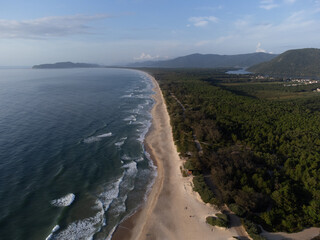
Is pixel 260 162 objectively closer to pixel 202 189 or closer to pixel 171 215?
pixel 202 189

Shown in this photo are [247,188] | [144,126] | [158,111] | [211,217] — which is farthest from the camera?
[158,111]

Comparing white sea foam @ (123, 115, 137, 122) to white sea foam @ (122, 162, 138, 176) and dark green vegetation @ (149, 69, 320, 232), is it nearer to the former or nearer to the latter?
dark green vegetation @ (149, 69, 320, 232)

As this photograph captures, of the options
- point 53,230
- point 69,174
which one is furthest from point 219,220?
point 69,174

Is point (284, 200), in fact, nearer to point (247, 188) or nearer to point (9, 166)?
point (247, 188)

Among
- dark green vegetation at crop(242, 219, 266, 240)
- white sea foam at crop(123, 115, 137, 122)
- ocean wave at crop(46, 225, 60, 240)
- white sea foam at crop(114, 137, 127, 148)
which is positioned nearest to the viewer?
dark green vegetation at crop(242, 219, 266, 240)

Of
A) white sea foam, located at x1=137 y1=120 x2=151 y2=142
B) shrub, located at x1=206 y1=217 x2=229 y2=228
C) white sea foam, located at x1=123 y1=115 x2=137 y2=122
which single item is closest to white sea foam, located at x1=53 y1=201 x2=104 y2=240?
shrub, located at x1=206 y1=217 x2=229 y2=228

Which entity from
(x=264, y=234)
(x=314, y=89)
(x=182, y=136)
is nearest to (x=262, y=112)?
(x=182, y=136)

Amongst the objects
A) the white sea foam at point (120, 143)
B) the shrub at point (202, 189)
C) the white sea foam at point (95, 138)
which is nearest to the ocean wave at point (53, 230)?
the shrub at point (202, 189)
